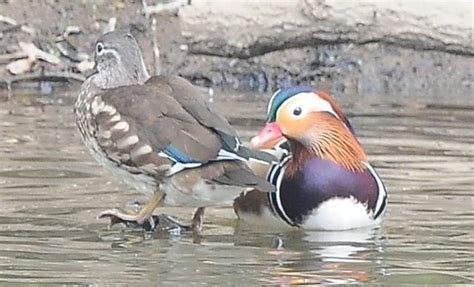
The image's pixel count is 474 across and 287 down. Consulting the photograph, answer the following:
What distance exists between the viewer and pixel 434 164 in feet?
24.8

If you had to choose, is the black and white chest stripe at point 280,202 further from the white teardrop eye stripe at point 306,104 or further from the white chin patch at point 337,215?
the white teardrop eye stripe at point 306,104

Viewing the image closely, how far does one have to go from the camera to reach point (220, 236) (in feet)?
18.4

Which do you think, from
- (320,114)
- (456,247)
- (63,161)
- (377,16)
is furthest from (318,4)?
(456,247)

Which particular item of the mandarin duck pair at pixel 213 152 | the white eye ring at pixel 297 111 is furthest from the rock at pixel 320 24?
the white eye ring at pixel 297 111

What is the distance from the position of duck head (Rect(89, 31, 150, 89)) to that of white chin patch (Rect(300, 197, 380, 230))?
0.89m

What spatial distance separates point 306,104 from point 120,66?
76 cm

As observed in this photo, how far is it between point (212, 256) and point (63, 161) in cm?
245

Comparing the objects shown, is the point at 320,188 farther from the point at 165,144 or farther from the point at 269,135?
the point at 165,144

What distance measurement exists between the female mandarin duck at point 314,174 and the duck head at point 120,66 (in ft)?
1.91

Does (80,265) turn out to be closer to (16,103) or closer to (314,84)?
(16,103)

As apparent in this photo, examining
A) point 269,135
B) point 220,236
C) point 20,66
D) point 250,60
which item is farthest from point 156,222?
point 250,60

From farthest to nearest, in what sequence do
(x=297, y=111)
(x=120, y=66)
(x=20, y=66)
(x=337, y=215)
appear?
(x=20, y=66), (x=120, y=66), (x=297, y=111), (x=337, y=215)

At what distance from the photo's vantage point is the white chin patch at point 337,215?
18.7ft

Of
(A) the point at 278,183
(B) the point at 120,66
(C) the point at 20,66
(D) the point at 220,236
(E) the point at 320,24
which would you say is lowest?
(C) the point at 20,66
